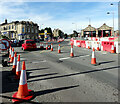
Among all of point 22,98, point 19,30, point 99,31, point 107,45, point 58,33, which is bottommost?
point 22,98

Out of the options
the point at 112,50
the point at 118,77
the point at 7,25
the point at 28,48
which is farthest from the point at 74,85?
the point at 7,25

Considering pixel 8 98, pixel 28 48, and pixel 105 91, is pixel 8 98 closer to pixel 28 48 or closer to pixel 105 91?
pixel 105 91

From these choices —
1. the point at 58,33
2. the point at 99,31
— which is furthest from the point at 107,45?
the point at 58,33

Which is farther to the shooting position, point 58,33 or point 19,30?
point 58,33

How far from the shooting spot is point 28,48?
19859 mm

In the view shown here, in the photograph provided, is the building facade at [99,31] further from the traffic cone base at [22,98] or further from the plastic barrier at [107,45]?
the traffic cone base at [22,98]

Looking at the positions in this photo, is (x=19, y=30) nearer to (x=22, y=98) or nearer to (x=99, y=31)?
(x=99, y=31)

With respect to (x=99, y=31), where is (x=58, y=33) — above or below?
above

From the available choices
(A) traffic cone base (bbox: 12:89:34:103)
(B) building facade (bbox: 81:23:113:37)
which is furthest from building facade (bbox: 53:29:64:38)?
(A) traffic cone base (bbox: 12:89:34:103)

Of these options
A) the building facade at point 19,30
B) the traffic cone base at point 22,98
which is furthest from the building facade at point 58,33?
the traffic cone base at point 22,98

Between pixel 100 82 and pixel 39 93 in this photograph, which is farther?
pixel 100 82

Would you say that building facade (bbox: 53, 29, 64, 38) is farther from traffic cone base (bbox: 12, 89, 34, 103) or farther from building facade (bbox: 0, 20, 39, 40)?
traffic cone base (bbox: 12, 89, 34, 103)

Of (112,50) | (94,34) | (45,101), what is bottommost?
(45,101)

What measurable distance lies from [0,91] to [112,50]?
12.2 m
